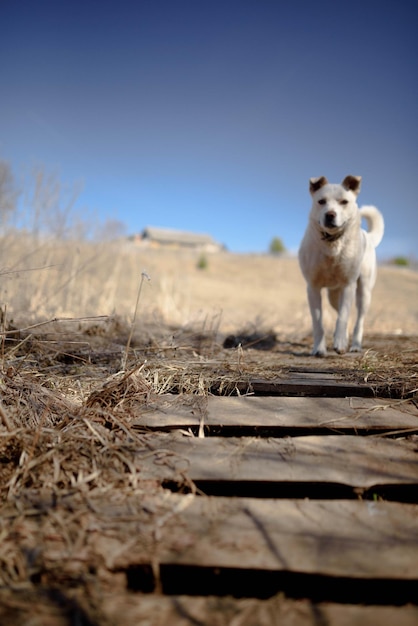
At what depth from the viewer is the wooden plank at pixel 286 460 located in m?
1.67

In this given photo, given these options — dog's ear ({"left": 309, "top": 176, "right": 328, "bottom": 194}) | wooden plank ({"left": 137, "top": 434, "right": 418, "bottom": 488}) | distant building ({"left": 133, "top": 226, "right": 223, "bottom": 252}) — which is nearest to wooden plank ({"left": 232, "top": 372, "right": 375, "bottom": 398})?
wooden plank ({"left": 137, "top": 434, "right": 418, "bottom": 488})

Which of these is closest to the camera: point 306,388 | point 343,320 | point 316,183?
point 306,388

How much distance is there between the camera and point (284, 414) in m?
2.10

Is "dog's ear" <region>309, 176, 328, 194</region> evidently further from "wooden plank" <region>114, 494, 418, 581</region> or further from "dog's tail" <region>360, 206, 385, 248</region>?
"wooden plank" <region>114, 494, 418, 581</region>

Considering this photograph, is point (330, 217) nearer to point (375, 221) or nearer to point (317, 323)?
point (317, 323)

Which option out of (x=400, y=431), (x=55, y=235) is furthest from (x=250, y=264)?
(x=400, y=431)

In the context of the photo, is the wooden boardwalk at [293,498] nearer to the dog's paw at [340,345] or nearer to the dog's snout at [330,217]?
the dog's paw at [340,345]

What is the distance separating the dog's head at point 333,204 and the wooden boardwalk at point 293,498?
1967mm

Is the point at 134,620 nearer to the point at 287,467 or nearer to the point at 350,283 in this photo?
the point at 287,467

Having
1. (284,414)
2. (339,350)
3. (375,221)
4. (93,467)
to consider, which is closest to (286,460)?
(284,414)

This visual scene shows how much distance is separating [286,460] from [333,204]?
284 centimetres

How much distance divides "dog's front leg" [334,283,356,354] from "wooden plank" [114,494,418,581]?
8.08 feet

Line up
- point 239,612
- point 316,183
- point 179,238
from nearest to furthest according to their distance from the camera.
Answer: point 239,612 → point 316,183 → point 179,238

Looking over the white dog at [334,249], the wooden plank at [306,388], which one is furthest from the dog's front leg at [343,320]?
the wooden plank at [306,388]
